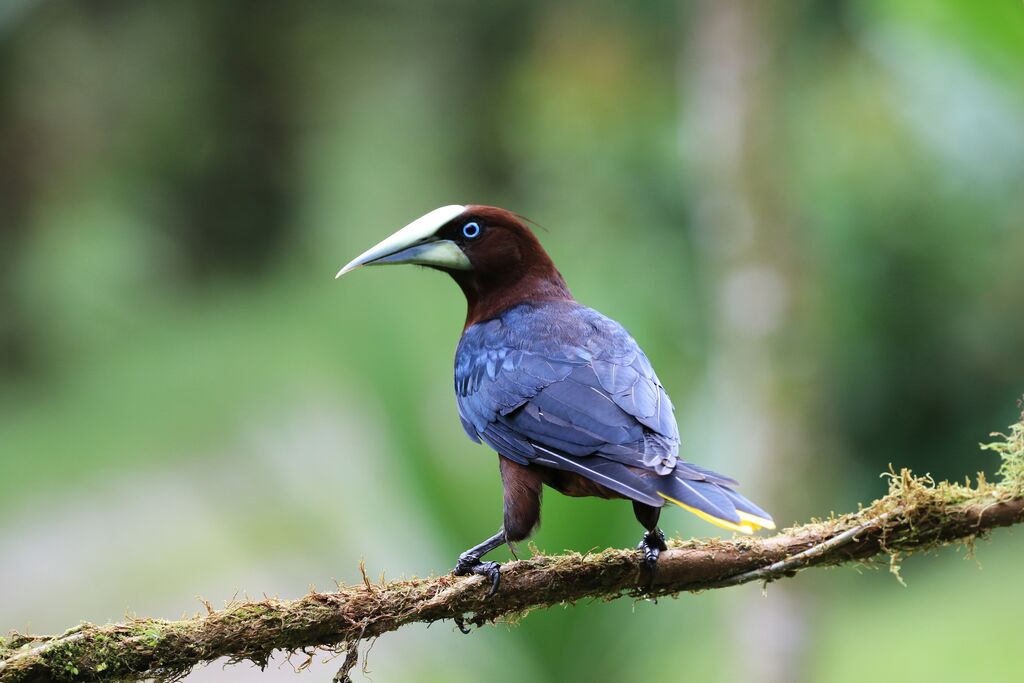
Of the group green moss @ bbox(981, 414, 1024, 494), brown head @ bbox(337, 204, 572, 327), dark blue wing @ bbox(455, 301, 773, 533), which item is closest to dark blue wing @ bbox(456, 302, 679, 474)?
dark blue wing @ bbox(455, 301, 773, 533)

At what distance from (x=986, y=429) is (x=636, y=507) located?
19.5ft

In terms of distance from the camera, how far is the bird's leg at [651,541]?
2701mm

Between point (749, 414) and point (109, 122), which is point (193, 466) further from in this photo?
point (749, 414)

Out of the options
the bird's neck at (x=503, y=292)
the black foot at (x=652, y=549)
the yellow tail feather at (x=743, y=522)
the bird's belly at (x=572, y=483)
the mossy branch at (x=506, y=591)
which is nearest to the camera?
the mossy branch at (x=506, y=591)

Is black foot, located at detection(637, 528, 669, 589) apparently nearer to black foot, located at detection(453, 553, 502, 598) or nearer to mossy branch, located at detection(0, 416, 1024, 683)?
mossy branch, located at detection(0, 416, 1024, 683)

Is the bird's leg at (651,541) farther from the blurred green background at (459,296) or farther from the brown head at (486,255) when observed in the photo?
the brown head at (486,255)

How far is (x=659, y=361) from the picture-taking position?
509cm

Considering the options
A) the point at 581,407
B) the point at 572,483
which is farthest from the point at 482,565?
the point at 581,407

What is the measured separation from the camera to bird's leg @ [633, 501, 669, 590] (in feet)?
8.86

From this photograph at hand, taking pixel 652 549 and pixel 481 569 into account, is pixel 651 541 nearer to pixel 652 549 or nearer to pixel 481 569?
pixel 652 549

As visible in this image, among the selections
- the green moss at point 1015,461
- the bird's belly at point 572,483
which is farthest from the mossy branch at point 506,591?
the bird's belly at point 572,483

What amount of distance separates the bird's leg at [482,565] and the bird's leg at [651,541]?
0.36 meters

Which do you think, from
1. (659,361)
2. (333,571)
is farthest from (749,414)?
(333,571)

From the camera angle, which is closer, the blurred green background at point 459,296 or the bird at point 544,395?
the bird at point 544,395
